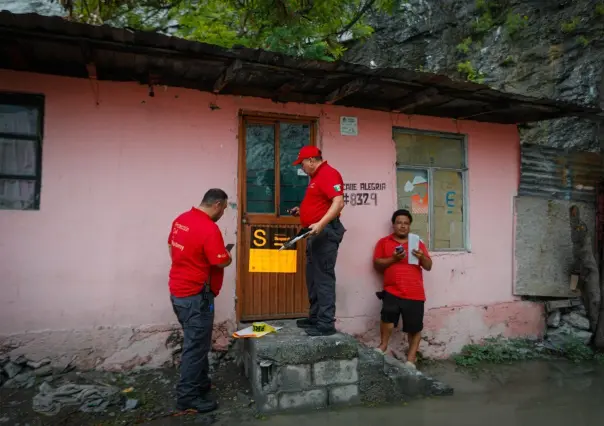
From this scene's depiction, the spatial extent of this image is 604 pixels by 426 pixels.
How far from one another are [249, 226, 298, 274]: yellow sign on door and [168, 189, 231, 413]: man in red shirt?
3.27ft

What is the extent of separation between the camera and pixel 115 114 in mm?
4535

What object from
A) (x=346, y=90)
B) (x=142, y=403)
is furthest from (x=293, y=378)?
(x=346, y=90)

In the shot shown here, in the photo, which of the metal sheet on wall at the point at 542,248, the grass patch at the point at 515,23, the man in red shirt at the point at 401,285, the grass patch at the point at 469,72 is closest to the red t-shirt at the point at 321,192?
the man in red shirt at the point at 401,285

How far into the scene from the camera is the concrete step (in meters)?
3.89

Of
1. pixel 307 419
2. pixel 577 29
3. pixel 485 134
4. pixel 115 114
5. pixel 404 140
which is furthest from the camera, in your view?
pixel 577 29

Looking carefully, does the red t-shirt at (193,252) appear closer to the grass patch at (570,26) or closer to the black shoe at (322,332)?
the black shoe at (322,332)

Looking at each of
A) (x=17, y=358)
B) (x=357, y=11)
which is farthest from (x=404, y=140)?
(x=357, y=11)

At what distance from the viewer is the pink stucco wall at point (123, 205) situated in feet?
13.9

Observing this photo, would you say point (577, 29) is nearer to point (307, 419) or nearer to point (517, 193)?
point (517, 193)

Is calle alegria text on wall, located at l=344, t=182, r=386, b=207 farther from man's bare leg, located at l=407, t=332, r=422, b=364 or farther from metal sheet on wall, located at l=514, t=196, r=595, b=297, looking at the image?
metal sheet on wall, located at l=514, t=196, r=595, b=297

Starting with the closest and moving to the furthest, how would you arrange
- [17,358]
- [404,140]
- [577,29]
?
[17,358], [404,140], [577,29]

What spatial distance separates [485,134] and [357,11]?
5742 mm

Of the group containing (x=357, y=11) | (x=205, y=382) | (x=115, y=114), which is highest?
(x=357, y=11)

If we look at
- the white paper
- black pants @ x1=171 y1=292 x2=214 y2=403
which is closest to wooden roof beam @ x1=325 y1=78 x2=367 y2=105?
the white paper
